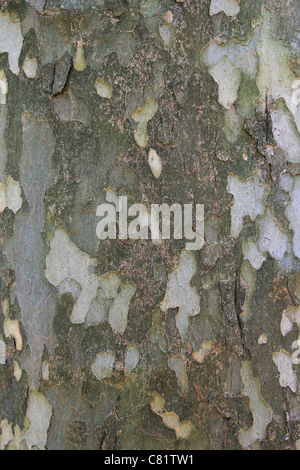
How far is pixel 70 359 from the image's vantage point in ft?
4.40

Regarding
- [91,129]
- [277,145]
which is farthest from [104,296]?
[277,145]

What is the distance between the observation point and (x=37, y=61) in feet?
4.40

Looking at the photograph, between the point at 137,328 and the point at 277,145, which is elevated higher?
the point at 277,145

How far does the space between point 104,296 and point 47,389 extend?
310 millimetres

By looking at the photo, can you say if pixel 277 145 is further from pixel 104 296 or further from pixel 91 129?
pixel 104 296

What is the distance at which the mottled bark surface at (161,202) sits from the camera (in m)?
1.29

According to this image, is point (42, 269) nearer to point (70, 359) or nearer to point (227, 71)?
point (70, 359)

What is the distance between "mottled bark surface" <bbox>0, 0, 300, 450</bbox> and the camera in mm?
1293

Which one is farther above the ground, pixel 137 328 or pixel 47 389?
pixel 137 328

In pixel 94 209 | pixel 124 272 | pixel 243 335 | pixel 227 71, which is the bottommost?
pixel 243 335

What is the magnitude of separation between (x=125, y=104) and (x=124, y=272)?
44cm

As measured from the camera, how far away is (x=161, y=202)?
4.25 feet

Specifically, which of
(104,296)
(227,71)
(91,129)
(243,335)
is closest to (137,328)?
(104,296)

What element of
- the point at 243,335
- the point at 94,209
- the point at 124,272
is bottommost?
the point at 243,335
